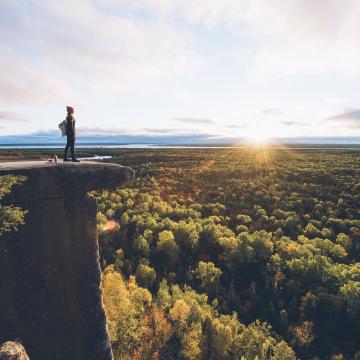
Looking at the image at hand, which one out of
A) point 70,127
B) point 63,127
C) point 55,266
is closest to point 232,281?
point 55,266

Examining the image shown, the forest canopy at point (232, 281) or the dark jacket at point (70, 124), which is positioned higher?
the dark jacket at point (70, 124)

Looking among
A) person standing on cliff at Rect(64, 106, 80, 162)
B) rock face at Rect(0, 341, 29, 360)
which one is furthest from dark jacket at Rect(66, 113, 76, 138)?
rock face at Rect(0, 341, 29, 360)

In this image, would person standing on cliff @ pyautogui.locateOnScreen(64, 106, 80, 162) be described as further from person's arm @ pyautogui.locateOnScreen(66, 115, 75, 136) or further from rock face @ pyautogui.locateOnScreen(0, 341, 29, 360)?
rock face @ pyautogui.locateOnScreen(0, 341, 29, 360)

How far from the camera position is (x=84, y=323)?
1105 cm

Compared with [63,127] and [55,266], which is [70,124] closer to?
[63,127]

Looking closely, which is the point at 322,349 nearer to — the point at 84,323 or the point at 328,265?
the point at 328,265

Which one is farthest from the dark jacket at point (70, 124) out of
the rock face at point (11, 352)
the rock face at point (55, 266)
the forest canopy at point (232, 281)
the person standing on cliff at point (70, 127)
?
the forest canopy at point (232, 281)

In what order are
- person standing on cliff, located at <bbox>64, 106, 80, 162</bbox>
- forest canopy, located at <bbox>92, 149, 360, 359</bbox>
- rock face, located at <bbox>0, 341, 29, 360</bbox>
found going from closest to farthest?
rock face, located at <bbox>0, 341, 29, 360</bbox>
person standing on cliff, located at <bbox>64, 106, 80, 162</bbox>
forest canopy, located at <bbox>92, 149, 360, 359</bbox>

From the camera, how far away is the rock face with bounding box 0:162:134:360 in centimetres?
983

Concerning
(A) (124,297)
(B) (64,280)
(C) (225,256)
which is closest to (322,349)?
(C) (225,256)

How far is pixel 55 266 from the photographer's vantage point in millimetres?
10398

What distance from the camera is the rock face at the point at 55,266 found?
32.2 feet

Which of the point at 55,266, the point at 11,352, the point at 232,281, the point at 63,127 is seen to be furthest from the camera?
the point at 232,281

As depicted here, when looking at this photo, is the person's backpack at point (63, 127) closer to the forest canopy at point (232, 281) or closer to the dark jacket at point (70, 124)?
the dark jacket at point (70, 124)
